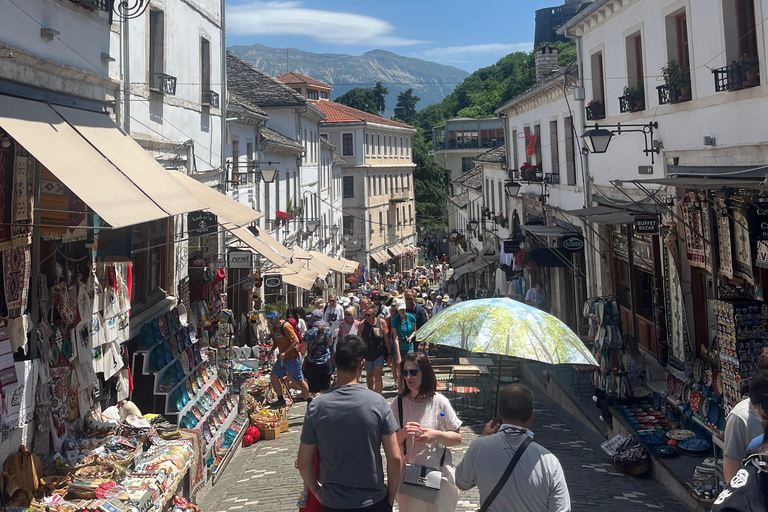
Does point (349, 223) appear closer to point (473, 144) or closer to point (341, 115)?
point (341, 115)

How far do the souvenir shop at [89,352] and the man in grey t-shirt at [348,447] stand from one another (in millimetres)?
1924

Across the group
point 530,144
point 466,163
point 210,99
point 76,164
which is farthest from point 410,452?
point 466,163

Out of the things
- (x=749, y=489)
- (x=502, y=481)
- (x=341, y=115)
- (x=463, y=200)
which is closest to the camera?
(x=749, y=489)

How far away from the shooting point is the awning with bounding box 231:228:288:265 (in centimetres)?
1248

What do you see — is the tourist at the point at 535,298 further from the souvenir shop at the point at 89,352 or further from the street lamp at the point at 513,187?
the souvenir shop at the point at 89,352

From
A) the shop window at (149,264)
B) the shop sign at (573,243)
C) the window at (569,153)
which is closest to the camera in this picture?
the shop window at (149,264)

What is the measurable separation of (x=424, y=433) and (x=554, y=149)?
16.9 m

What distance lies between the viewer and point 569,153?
19219mm

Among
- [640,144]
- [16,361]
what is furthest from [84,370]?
[640,144]

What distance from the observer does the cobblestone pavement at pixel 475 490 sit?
7.74 metres

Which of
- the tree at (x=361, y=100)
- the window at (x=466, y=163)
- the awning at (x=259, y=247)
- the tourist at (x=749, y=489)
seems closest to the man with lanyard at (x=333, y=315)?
the awning at (x=259, y=247)

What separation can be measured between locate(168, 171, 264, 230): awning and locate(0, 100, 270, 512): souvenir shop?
34mm

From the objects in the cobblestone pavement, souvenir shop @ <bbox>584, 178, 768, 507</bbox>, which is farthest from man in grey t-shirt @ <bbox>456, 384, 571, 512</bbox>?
souvenir shop @ <bbox>584, 178, 768, 507</bbox>

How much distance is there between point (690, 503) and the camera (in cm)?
776
